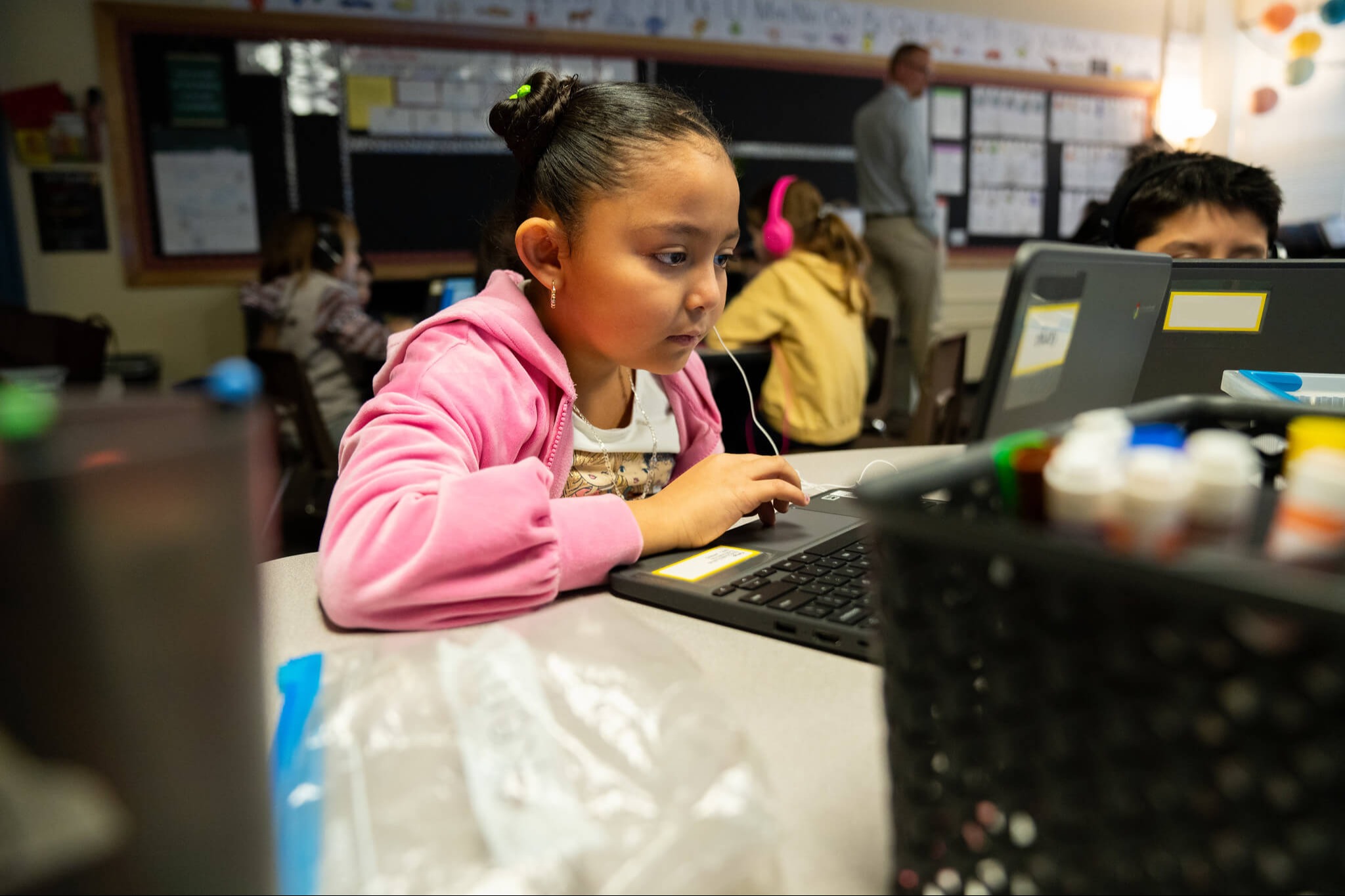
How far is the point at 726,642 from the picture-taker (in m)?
0.58

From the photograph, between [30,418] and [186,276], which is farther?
[186,276]

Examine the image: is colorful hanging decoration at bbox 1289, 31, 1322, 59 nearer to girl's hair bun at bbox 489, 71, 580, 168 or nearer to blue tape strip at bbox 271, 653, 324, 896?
girl's hair bun at bbox 489, 71, 580, 168

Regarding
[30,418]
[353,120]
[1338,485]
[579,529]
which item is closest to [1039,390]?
[1338,485]

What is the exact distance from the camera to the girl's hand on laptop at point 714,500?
0.74 m

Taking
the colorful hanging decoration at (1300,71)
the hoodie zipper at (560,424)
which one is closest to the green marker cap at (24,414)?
the hoodie zipper at (560,424)

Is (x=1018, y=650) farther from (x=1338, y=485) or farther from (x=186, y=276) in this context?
(x=186, y=276)

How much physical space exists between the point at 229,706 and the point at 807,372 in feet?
7.68

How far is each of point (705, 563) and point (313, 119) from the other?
3.41 metres

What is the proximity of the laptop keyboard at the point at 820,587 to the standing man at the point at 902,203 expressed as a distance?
3.14 m

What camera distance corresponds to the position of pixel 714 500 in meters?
0.77

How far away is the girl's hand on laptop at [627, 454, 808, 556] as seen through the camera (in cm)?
74

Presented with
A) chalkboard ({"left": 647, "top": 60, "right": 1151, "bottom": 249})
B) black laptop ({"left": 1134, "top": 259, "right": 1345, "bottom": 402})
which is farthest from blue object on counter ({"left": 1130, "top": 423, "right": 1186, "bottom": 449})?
chalkboard ({"left": 647, "top": 60, "right": 1151, "bottom": 249})

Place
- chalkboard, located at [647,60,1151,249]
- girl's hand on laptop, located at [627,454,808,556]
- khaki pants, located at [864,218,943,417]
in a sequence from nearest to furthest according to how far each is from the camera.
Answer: girl's hand on laptop, located at [627,454,808,556] → khaki pants, located at [864,218,943,417] → chalkboard, located at [647,60,1151,249]

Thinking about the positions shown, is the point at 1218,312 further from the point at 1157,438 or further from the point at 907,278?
the point at 907,278
